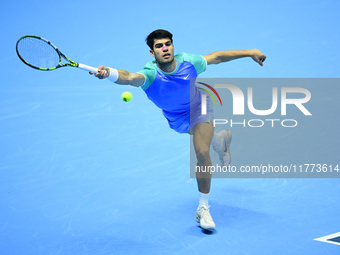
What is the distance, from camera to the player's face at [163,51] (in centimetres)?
330

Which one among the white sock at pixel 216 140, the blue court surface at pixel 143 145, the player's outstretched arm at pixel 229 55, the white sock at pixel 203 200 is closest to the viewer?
the blue court surface at pixel 143 145

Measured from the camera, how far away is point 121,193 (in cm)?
402

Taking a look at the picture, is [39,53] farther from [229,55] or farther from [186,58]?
[229,55]

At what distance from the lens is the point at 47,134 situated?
212 inches

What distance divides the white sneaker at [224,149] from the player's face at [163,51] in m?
1.33

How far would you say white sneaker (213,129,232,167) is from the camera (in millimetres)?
4316

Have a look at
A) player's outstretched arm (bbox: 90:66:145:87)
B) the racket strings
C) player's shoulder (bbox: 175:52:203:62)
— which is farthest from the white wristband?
player's shoulder (bbox: 175:52:203:62)

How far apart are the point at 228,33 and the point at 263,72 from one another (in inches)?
52.0

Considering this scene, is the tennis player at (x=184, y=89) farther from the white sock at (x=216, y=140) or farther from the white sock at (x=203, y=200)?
the white sock at (x=216, y=140)

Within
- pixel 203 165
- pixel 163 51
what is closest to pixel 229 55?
pixel 163 51

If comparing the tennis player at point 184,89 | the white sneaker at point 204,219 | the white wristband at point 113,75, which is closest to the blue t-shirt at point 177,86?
the tennis player at point 184,89

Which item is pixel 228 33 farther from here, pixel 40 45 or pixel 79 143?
pixel 40 45

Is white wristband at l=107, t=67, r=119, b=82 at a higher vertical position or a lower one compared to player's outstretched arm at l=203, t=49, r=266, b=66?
lower

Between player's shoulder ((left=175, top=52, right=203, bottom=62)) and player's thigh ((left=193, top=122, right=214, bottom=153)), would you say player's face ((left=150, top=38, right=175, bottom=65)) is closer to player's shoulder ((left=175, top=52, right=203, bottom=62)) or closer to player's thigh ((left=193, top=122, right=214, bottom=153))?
player's shoulder ((left=175, top=52, right=203, bottom=62))
